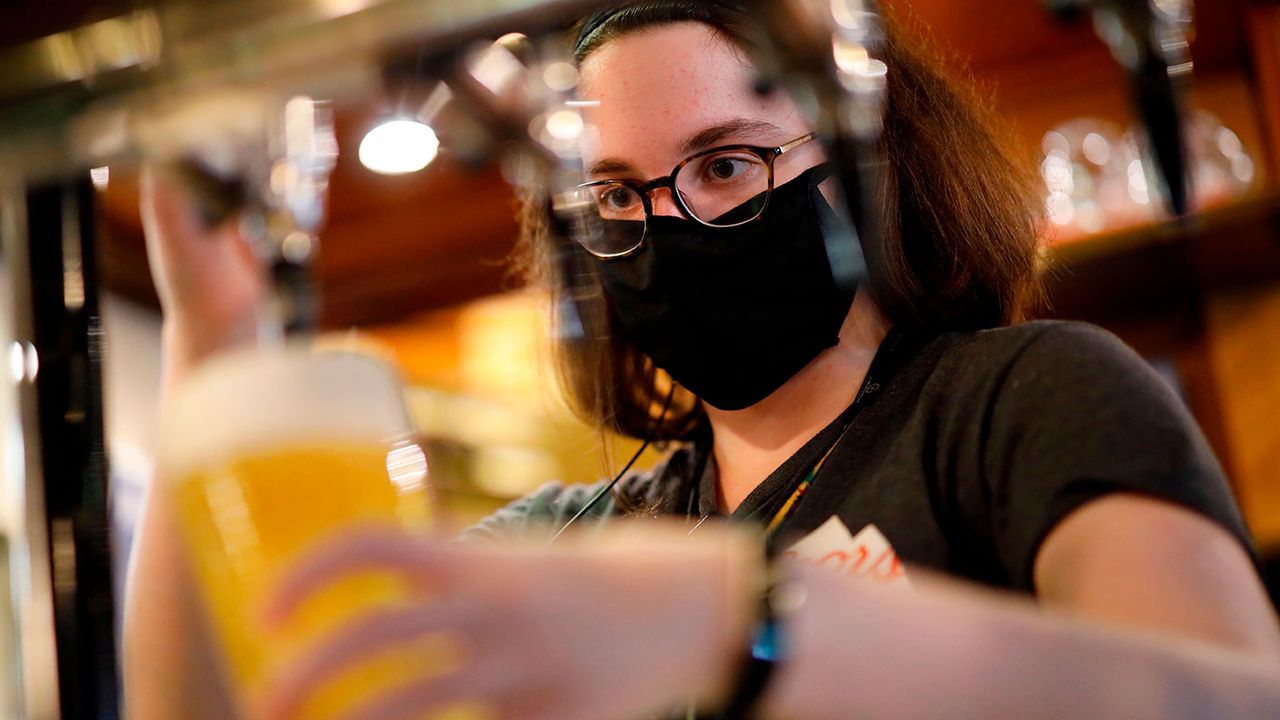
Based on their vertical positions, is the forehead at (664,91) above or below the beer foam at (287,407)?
above

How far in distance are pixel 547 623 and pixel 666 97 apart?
0.69 m

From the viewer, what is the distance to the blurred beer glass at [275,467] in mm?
444

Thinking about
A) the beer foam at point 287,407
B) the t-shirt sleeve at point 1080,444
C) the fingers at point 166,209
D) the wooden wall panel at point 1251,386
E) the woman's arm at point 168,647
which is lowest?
the wooden wall panel at point 1251,386

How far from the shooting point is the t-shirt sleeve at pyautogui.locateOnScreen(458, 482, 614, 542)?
1237 mm

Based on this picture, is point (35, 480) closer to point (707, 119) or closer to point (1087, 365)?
point (707, 119)

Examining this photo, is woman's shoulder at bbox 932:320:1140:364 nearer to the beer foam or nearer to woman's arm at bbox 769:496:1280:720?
woman's arm at bbox 769:496:1280:720

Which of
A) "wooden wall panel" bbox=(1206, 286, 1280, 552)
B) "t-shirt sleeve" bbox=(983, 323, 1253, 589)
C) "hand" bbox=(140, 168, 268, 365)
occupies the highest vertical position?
"hand" bbox=(140, 168, 268, 365)

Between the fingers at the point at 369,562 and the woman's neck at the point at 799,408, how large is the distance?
0.75 meters

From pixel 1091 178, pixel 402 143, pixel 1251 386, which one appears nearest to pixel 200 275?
pixel 402 143

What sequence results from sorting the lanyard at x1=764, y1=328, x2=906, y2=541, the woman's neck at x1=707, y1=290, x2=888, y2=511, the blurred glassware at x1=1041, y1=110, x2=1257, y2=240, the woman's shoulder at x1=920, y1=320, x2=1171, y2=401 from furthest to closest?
1. the blurred glassware at x1=1041, y1=110, x2=1257, y2=240
2. the woman's neck at x1=707, y1=290, x2=888, y2=511
3. the lanyard at x1=764, y1=328, x2=906, y2=541
4. the woman's shoulder at x1=920, y1=320, x2=1171, y2=401

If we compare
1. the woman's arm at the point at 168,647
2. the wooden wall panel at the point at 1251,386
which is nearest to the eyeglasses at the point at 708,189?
the woman's arm at the point at 168,647

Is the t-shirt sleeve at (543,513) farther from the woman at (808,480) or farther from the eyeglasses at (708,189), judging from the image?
the eyeglasses at (708,189)

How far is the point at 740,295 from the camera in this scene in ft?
3.37

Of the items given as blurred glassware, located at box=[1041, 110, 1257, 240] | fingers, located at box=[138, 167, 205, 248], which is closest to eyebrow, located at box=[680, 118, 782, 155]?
fingers, located at box=[138, 167, 205, 248]
